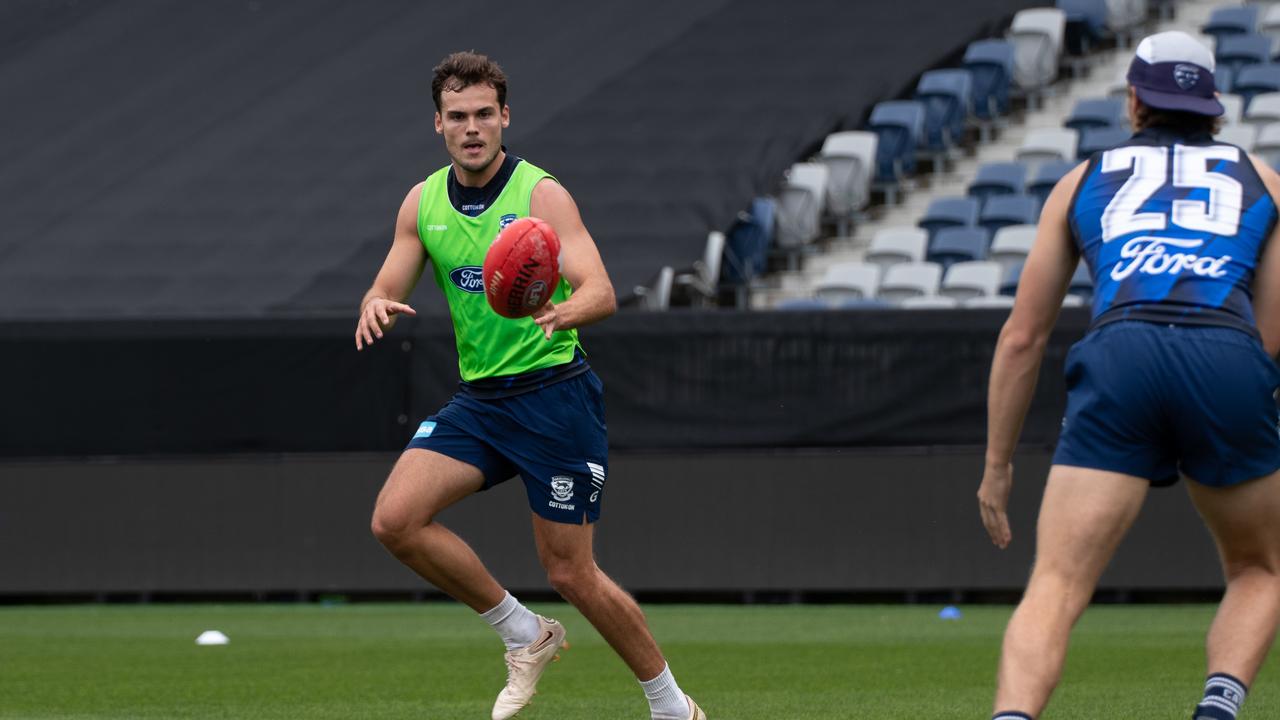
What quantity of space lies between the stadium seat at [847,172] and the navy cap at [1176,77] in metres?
17.0

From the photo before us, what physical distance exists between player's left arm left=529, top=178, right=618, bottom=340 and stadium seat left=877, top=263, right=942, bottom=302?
12.5m

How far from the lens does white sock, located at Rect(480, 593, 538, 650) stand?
285 inches

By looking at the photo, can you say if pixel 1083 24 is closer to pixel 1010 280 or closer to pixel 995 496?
pixel 1010 280

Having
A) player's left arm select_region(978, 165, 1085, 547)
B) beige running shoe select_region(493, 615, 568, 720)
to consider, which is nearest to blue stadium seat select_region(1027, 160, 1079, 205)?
beige running shoe select_region(493, 615, 568, 720)

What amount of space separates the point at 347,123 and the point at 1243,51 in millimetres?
10560

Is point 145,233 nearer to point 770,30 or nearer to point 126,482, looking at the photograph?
point 126,482

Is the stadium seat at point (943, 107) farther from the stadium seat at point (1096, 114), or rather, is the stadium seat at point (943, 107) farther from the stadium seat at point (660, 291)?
the stadium seat at point (660, 291)

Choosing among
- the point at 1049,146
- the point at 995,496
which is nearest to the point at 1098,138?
the point at 1049,146

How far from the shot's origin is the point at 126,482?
1550 centimetres

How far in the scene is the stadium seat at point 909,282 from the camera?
19.2 meters

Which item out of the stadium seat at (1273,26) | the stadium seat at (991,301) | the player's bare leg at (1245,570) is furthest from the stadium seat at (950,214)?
the player's bare leg at (1245,570)

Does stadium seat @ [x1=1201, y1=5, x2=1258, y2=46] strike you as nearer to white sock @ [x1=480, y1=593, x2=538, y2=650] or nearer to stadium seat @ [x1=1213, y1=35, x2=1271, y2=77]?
stadium seat @ [x1=1213, y1=35, x2=1271, y2=77]

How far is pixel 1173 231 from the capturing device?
481 centimetres

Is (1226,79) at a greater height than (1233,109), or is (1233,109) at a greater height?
(1226,79)
